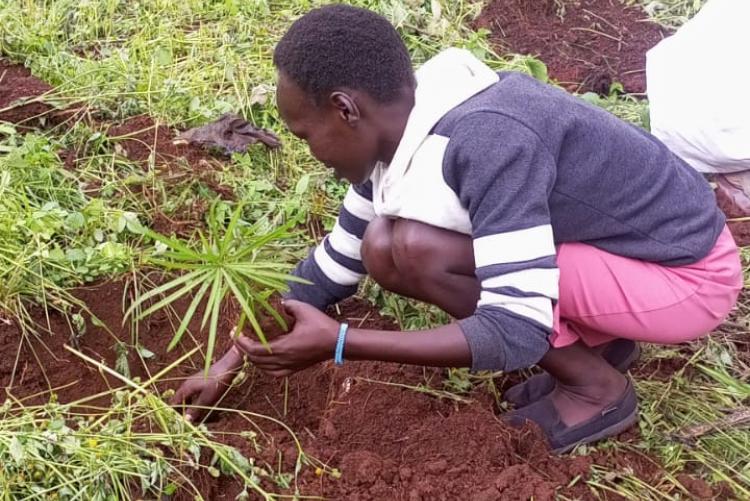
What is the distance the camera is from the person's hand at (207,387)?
200 cm

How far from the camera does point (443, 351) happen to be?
1.75 m

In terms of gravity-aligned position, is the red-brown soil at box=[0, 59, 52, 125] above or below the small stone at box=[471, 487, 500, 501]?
above

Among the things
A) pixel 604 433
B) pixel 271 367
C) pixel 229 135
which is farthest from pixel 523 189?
pixel 229 135

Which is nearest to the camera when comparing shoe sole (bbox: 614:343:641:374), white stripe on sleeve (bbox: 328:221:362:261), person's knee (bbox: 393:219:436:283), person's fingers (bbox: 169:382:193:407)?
person's knee (bbox: 393:219:436:283)

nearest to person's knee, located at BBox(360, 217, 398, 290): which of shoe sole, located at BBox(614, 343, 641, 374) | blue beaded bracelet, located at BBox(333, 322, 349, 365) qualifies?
blue beaded bracelet, located at BBox(333, 322, 349, 365)

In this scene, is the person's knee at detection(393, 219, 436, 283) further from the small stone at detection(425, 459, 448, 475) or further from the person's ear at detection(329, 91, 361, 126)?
the small stone at detection(425, 459, 448, 475)

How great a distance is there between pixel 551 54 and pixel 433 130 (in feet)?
7.93

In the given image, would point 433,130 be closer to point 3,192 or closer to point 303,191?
point 303,191

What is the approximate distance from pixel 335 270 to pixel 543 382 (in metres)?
0.58

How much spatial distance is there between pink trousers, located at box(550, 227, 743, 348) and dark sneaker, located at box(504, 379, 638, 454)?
0.19 metres

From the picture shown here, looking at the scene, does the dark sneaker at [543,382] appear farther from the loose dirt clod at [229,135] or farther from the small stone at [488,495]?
the loose dirt clod at [229,135]

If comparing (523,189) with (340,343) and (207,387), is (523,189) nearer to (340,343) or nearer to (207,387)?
(340,343)

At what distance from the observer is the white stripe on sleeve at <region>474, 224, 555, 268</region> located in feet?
5.40

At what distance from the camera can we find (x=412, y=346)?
1.76 m
